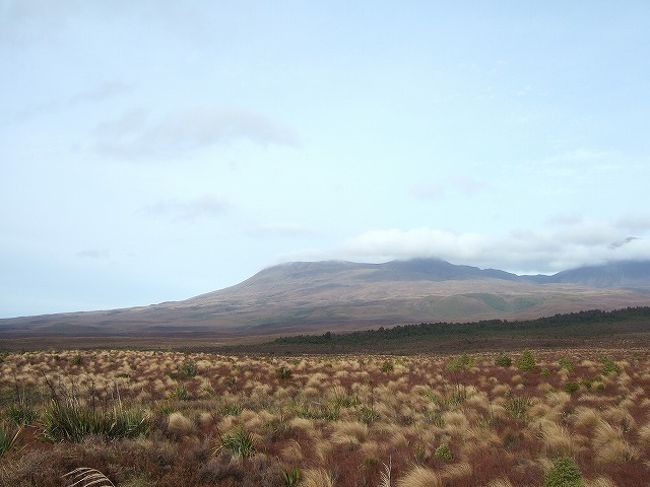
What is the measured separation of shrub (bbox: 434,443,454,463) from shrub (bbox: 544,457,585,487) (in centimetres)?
207

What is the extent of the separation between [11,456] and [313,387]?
1244 centimetres

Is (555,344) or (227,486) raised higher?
(227,486)

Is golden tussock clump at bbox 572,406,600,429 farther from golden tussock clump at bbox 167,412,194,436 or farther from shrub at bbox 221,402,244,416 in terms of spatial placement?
golden tussock clump at bbox 167,412,194,436

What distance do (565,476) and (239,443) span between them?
5342 millimetres

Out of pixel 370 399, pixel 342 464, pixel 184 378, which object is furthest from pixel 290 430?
pixel 184 378

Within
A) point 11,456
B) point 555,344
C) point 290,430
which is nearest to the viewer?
point 11,456

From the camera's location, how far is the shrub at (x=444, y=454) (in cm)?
799

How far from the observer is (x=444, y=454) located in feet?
26.4

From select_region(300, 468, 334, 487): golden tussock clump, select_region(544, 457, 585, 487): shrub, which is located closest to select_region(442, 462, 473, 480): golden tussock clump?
select_region(544, 457, 585, 487): shrub

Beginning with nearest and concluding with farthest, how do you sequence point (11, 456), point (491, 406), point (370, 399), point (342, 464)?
point (11, 456) → point (342, 464) → point (491, 406) → point (370, 399)

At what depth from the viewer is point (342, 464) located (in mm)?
7961

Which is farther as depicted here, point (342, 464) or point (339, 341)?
point (339, 341)

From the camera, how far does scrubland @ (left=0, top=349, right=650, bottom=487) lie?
267 inches

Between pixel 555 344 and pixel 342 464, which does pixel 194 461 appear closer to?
pixel 342 464
